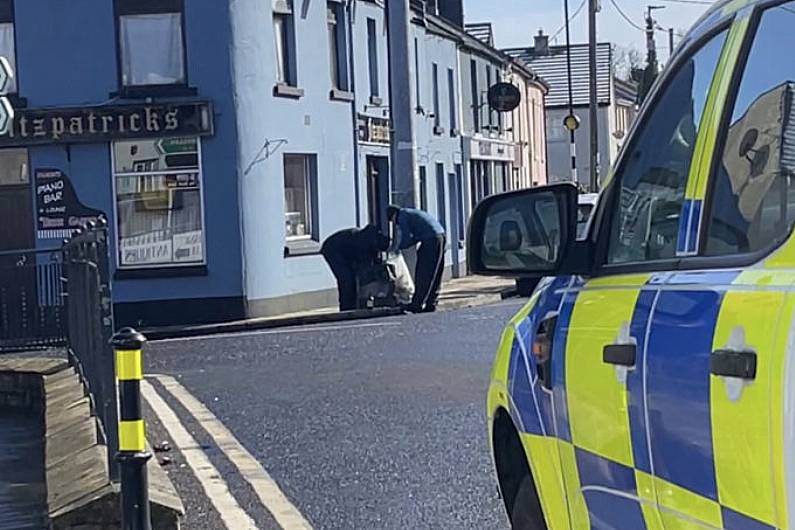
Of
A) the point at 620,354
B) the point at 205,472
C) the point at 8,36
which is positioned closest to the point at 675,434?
the point at 620,354

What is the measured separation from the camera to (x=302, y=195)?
25.5 metres

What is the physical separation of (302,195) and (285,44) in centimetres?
281

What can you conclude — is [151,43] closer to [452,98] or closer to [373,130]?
[373,130]

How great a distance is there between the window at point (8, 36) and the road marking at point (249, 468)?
12488 mm

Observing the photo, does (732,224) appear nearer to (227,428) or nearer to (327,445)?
(327,445)

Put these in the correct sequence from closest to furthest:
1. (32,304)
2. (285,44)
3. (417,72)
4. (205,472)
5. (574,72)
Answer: (205,472), (32,304), (285,44), (417,72), (574,72)

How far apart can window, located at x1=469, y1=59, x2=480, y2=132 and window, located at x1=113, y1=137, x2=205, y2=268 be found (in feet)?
52.7

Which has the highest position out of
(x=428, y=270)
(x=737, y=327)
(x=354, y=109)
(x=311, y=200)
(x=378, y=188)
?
(x=354, y=109)

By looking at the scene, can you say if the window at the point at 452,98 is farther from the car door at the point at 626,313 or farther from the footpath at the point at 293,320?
the car door at the point at 626,313

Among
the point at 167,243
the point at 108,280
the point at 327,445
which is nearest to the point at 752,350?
the point at 108,280

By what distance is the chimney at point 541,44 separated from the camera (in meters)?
64.3

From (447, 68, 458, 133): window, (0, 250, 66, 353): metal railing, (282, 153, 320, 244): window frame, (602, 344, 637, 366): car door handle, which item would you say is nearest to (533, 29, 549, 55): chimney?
(447, 68, 458, 133): window

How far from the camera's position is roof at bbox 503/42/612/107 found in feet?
198

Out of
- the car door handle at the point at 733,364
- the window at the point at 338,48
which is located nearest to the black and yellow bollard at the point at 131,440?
the car door handle at the point at 733,364
